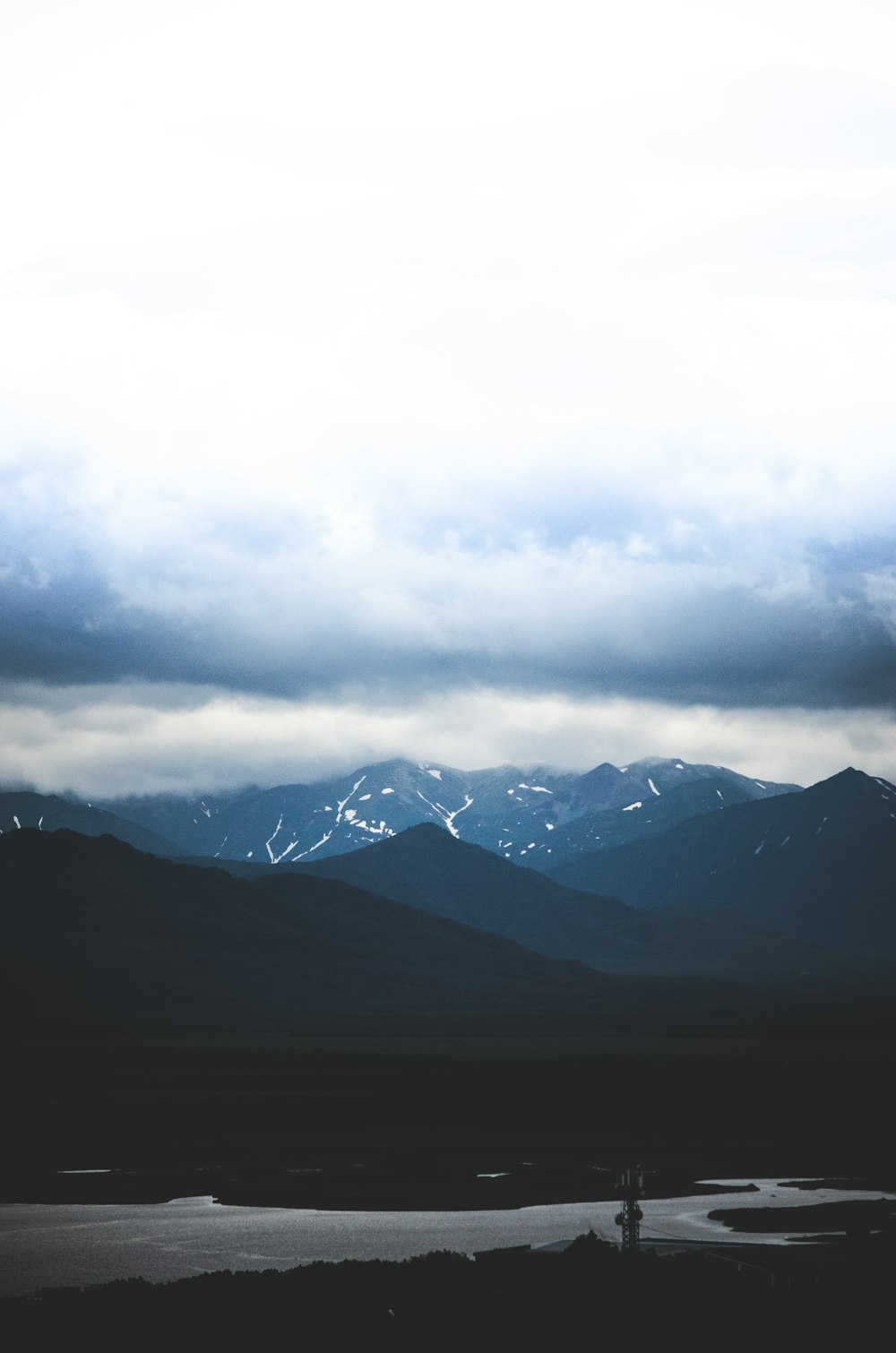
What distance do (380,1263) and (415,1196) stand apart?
32843mm

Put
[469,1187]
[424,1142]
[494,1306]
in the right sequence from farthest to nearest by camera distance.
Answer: [424,1142] → [469,1187] → [494,1306]

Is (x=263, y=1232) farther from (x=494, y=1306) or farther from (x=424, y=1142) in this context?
(x=424, y=1142)

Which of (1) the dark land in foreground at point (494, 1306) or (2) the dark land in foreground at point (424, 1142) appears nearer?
(1) the dark land in foreground at point (494, 1306)

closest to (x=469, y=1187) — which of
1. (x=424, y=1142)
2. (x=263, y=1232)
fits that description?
(x=263, y=1232)

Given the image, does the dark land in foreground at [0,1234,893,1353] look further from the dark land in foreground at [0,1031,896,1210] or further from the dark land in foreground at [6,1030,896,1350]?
the dark land in foreground at [0,1031,896,1210]

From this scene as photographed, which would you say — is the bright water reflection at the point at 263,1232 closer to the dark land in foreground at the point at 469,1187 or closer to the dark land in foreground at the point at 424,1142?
the dark land in foreground at the point at 469,1187

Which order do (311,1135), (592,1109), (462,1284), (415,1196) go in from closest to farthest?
(462,1284)
(415,1196)
(311,1135)
(592,1109)

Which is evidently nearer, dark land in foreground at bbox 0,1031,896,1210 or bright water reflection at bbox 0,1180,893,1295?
bright water reflection at bbox 0,1180,893,1295

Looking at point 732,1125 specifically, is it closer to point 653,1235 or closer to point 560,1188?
point 560,1188

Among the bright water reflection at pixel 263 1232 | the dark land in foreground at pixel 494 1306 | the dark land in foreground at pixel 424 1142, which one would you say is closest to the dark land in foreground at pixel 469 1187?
the dark land in foreground at pixel 494 1306

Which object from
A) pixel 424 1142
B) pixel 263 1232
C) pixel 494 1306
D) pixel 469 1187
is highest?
pixel 494 1306

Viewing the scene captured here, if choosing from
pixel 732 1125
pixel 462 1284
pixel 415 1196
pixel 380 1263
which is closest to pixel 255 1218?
pixel 415 1196

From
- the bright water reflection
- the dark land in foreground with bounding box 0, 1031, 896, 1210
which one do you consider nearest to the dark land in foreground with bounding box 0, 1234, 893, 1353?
the bright water reflection

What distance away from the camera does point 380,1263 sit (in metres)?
87.8
